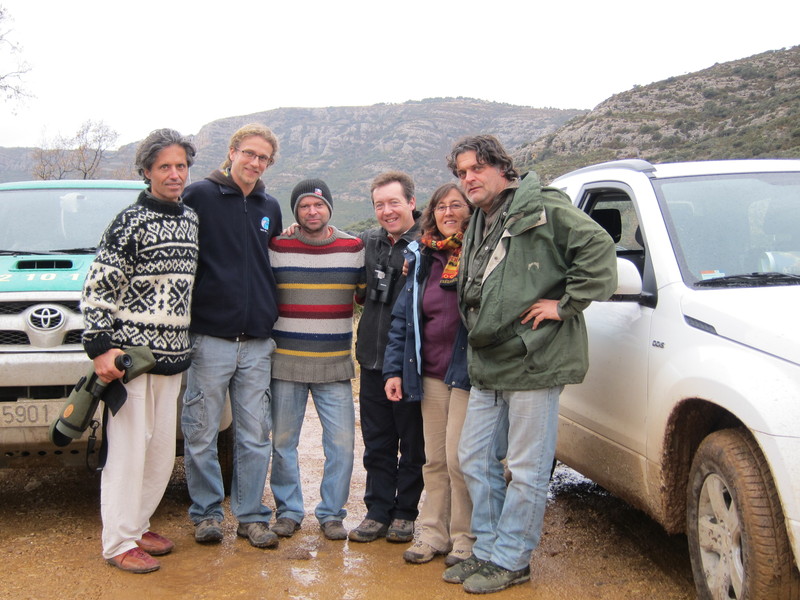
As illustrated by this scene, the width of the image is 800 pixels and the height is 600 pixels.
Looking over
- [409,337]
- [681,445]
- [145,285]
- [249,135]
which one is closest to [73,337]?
[145,285]

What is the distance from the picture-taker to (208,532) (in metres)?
4.26

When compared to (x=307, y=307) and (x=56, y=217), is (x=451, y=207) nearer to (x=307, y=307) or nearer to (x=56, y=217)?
(x=307, y=307)

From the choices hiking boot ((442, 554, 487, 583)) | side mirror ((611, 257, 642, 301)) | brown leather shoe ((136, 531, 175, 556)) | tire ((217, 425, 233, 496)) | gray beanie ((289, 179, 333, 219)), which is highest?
gray beanie ((289, 179, 333, 219))

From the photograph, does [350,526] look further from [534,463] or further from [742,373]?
[742,373]

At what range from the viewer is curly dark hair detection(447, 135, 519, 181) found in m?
3.66

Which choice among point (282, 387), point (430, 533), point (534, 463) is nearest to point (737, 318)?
point (534, 463)

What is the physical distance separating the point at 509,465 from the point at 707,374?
1034 millimetres

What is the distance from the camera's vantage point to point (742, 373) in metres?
2.79

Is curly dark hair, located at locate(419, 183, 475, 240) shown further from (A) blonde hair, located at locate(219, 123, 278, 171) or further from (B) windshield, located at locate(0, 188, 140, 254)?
(B) windshield, located at locate(0, 188, 140, 254)

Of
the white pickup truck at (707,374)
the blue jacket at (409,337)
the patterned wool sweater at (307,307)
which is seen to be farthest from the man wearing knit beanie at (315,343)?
the white pickup truck at (707,374)

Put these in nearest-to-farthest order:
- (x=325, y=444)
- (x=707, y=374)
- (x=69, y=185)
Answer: (x=707, y=374)
(x=325, y=444)
(x=69, y=185)

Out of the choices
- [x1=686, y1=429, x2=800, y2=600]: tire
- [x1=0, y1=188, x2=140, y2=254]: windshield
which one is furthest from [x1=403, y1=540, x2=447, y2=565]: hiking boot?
[x1=0, y1=188, x2=140, y2=254]: windshield

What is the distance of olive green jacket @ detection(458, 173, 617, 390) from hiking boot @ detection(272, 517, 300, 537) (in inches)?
63.2

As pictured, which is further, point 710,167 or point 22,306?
point 22,306
